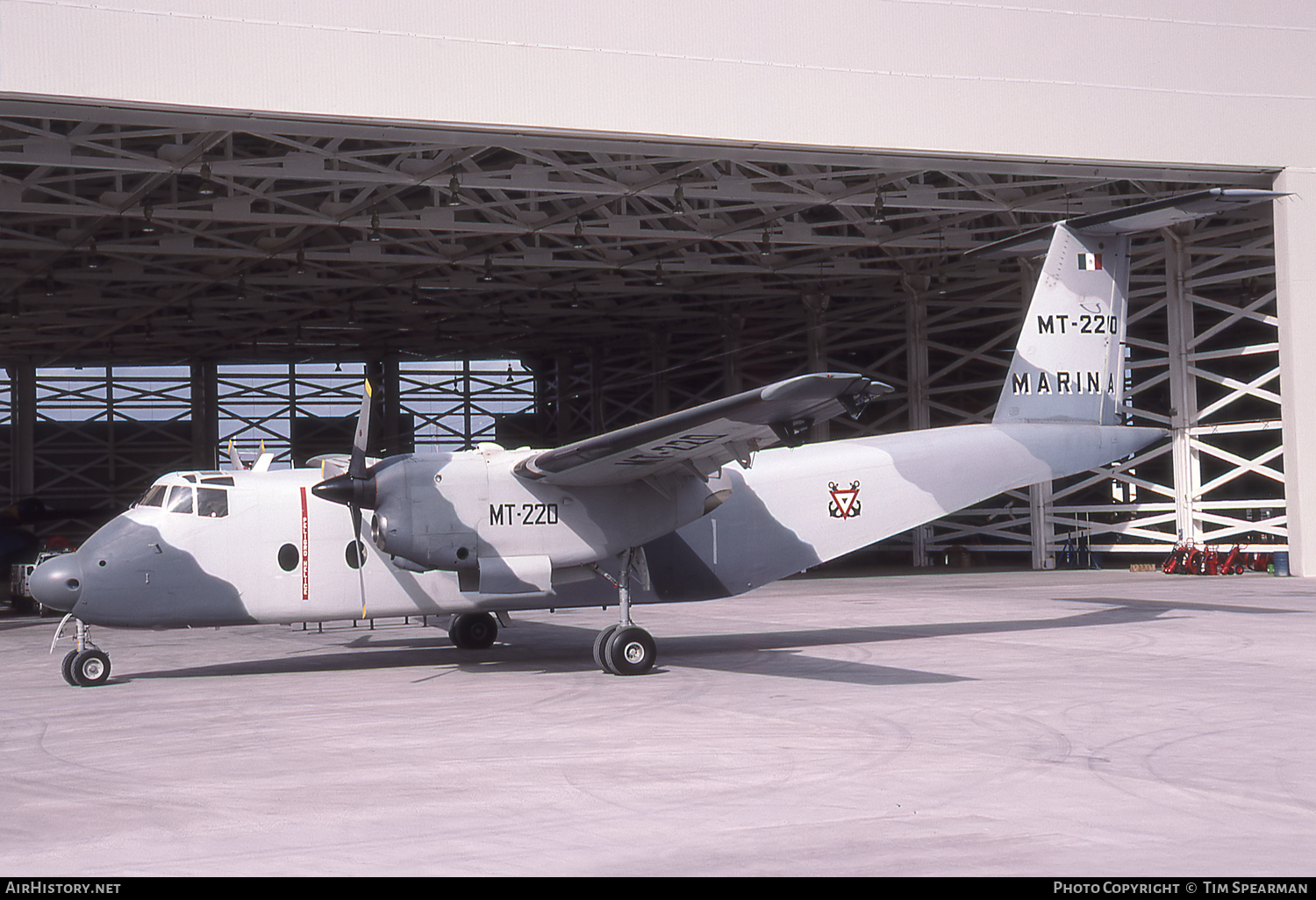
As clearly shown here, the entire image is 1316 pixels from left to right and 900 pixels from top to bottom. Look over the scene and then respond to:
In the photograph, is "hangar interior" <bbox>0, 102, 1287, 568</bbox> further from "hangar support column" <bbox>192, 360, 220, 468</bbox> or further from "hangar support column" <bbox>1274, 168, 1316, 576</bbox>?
"hangar support column" <bbox>1274, 168, 1316, 576</bbox>

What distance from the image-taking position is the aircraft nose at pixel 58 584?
12.8 meters

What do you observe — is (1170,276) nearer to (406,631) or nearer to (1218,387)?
(1218,387)

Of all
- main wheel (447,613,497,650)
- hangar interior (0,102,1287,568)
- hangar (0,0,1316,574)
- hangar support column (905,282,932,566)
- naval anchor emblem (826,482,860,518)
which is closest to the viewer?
naval anchor emblem (826,482,860,518)

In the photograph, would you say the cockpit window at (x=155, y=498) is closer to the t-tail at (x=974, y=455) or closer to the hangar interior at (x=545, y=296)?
the t-tail at (x=974, y=455)

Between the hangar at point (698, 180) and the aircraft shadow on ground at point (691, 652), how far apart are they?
9.29m

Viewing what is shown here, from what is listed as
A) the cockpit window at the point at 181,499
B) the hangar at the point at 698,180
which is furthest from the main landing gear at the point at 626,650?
the hangar at the point at 698,180

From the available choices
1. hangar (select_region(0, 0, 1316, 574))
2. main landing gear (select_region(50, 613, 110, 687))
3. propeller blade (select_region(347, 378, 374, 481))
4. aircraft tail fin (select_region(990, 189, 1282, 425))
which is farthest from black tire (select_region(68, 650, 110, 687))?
aircraft tail fin (select_region(990, 189, 1282, 425))

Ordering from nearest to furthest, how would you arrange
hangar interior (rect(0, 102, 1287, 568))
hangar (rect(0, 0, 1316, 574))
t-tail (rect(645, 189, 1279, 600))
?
t-tail (rect(645, 189, 1279, 600))
hangar (rect(0, 0, 1316, 574))
hangar interior (rect(0, 102, 1287, 568))

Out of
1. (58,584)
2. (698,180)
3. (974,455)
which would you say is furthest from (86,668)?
(698,180)

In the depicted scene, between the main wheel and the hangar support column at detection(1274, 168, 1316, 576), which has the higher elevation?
the hangar support column at detection(1274, 168, 1316, 576)

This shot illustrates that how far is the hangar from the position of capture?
20.9 meters

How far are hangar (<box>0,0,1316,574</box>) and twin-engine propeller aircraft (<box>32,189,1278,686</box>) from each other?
8.97 m

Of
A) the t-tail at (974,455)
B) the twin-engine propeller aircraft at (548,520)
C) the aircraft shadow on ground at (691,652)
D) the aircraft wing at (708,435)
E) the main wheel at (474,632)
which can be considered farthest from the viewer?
the main wheel at (474,632)

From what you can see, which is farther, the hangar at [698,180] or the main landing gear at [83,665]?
the hangar at [698,180]
